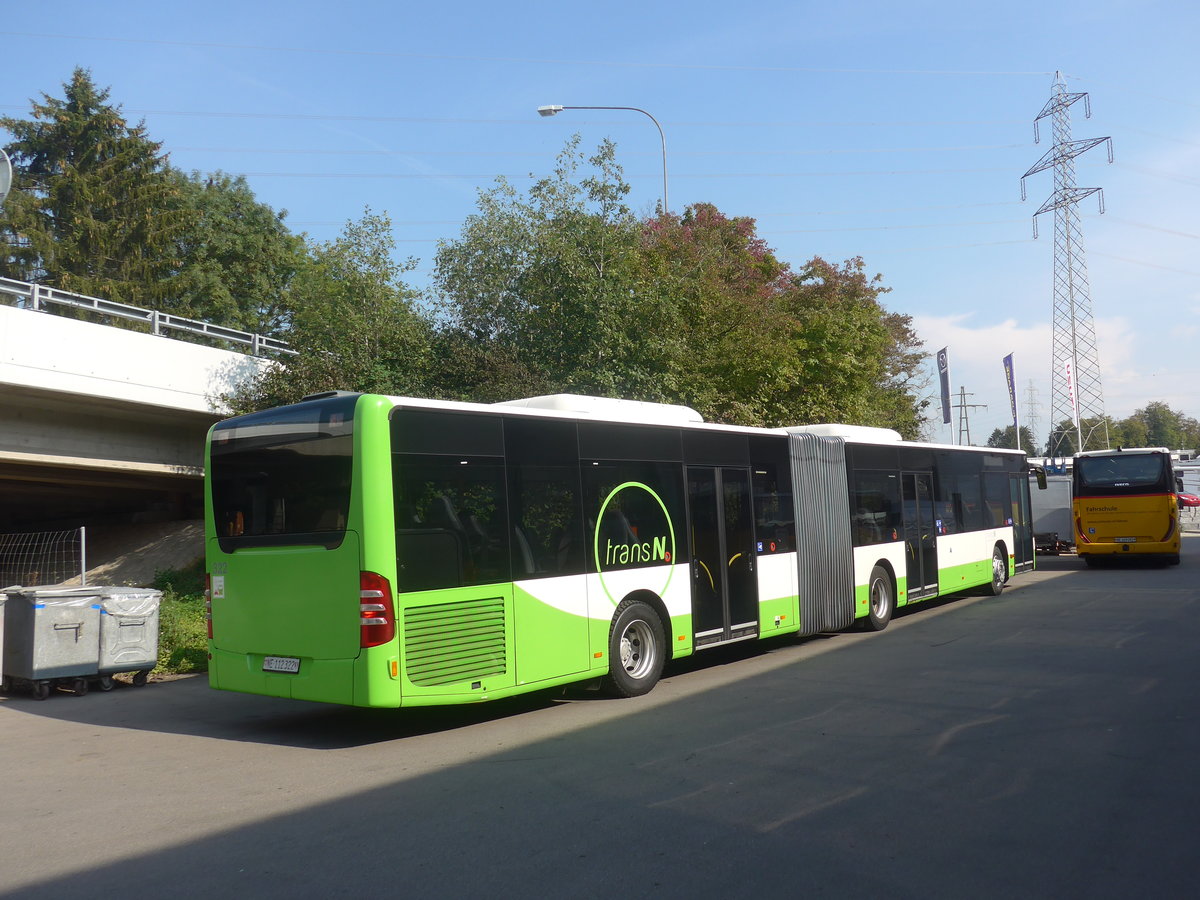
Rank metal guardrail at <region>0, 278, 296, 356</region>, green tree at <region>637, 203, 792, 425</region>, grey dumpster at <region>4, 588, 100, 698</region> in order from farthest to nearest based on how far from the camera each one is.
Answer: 1. green tree at <region>637, 203, 792, 425</region>
2. metal guardrail at <region>0, 278, 296, 356</region>
3. grey dumpster at <region>4, 588, 100, 698</region>

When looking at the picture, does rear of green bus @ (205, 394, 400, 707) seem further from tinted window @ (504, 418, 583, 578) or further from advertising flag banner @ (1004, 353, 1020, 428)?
advertising flag banner @ (1004, 353, 1020, 428)

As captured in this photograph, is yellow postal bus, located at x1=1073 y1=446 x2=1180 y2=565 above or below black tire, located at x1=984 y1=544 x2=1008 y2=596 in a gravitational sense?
above

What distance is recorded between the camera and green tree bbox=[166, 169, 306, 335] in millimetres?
45906

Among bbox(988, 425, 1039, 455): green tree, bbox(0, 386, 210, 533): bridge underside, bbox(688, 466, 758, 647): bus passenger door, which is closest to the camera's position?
bbox(688, 466, 758, 647): bus passenger door

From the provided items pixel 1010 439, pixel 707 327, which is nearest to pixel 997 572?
pixel 707 327

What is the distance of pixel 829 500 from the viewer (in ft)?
47.8

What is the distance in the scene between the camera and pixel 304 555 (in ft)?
28.0

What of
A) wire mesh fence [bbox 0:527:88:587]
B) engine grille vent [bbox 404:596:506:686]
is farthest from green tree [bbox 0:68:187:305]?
engine grille vent [bbox 404:596:506:686]

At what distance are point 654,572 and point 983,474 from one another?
11.7 m

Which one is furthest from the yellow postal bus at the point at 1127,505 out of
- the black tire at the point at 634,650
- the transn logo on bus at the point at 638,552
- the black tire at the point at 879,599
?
the black tire at the point at 634,650

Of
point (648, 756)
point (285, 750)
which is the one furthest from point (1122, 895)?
point (285, 750)

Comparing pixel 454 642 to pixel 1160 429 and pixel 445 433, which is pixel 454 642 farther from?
pixel 1160 429

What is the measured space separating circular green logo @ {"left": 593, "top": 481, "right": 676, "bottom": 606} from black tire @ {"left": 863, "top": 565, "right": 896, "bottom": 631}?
17.4 ft

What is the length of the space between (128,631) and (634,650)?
20.9 feet
